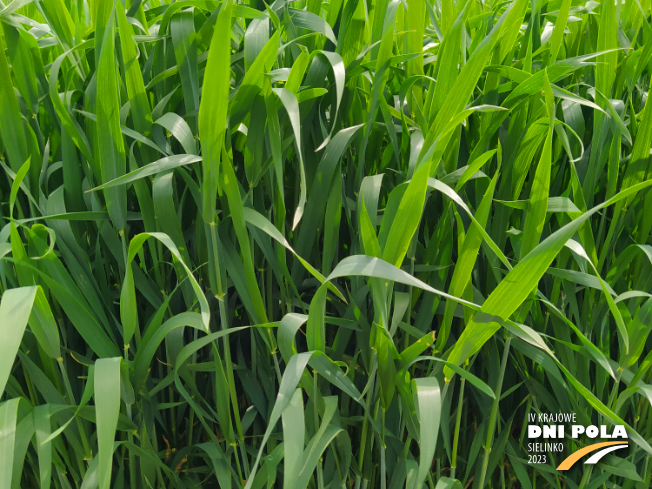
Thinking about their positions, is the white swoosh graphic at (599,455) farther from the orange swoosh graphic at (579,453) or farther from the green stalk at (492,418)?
the green stalk at (492,418)

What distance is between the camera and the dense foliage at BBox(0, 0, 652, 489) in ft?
1.47

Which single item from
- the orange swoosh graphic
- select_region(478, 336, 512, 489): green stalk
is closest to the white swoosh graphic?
the orange swoosh graphic

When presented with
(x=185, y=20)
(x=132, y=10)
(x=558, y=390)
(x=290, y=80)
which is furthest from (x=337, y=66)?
(x=558, y=390)

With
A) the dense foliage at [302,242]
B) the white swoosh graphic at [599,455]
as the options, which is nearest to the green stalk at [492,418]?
the dense foliage at [302,242]

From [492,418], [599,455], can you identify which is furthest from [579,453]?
[492,418]

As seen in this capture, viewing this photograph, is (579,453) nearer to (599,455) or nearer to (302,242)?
(599,455)

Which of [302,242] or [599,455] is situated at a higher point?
[302,242]

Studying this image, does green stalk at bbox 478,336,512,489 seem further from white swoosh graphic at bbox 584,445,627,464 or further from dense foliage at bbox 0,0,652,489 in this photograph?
white swoosh graphic at bbox 584,445,627,464

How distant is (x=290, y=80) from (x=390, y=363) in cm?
27

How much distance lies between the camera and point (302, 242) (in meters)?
0.56

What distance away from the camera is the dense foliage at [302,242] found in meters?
0.45

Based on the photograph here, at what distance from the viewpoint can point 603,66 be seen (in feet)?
1.96

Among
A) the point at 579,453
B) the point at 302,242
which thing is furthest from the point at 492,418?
the point at 302,242

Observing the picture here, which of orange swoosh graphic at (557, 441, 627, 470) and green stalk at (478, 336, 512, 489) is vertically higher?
green stalk at (478, 336, 512, 489)
